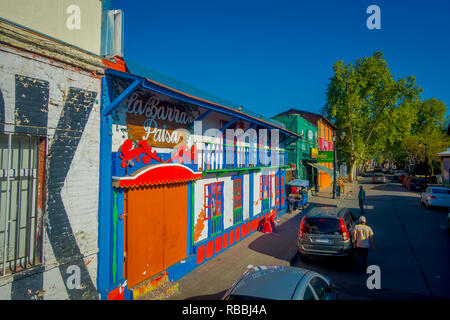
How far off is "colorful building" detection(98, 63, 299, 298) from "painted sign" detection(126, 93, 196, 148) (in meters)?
0.02

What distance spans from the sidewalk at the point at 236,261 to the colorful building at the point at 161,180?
349mm

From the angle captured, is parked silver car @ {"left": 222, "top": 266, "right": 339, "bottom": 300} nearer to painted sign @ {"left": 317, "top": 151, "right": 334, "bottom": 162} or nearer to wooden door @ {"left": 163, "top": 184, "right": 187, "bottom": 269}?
wooden door @ {"left": 163, "top": 184, "right": 187, "bottom": 269}

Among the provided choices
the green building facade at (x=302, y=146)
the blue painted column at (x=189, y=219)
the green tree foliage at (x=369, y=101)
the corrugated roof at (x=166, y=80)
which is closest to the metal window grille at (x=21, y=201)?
the corrugated roof at (x=166, y=80)

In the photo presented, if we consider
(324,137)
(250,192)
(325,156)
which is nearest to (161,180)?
(250,192)

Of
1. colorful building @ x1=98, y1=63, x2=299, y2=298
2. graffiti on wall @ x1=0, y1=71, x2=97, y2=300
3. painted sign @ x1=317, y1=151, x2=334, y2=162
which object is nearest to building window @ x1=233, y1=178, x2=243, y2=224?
colorful building @ x1=98, y1=63, x2=299, y2=298

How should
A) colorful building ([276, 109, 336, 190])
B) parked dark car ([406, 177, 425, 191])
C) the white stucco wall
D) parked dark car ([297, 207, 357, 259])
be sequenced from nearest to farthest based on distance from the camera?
the white stucco wall < parked dark car ([297, 207, 357, 259]) < parked dark car ([406, 177, 425, 191]) < colorful building ([276, 109, 336, 190])

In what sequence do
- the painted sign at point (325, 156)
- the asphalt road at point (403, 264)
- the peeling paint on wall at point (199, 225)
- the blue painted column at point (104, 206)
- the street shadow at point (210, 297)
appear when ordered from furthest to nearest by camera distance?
the painted sign at point (325, 156)
the peeling paint on wall at point (199, 225)
the asphalt road at point (403, 264)
the street shadow at point (210, 297)
the blue painted column at point (104, 206)

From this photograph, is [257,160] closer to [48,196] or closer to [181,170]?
[181,170]

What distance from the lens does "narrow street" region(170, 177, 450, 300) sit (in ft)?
22.5

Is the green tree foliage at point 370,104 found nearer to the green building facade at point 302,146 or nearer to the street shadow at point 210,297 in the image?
the green building facade at point 302,146

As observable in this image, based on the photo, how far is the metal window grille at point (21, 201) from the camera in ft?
14.4

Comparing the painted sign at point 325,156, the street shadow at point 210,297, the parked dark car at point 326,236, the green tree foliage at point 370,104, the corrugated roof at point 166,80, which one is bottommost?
the street shadow at point 210,297

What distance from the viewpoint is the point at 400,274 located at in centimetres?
786
